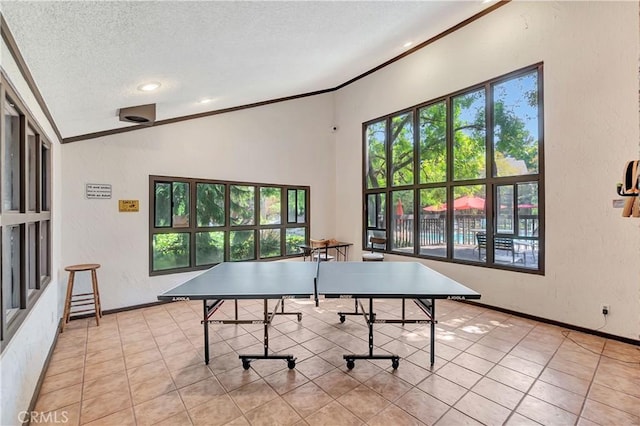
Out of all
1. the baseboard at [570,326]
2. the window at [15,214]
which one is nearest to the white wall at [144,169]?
the window at [15,214]

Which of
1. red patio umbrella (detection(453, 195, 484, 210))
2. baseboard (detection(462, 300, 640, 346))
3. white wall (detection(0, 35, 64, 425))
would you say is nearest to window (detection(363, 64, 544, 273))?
red patio umbrella (detection(453, 195, 484, 210))

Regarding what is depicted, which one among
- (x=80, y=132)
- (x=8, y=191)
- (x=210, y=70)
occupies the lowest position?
(x=8, y=191)

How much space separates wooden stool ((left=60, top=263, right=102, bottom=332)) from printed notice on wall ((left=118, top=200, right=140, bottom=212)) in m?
0.85

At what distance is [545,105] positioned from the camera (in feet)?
12.5

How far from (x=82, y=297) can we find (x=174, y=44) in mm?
3804

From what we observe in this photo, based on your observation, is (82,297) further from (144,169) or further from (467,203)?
(467,203)

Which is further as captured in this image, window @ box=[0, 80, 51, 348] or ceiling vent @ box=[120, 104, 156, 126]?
ceiling vent @ box=[120, 104, 156, 126]

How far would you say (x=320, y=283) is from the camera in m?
2.64

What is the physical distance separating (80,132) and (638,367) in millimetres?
6641

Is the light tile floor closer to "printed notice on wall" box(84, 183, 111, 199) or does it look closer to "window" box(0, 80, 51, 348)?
"window" box(0, 80, 51, 348)

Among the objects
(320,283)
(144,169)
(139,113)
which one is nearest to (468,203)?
(320,283)

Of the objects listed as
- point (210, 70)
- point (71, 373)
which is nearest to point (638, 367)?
point (210, 70)

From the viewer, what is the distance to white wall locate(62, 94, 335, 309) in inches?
158

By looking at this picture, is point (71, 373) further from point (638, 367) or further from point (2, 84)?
point (638, 367)
